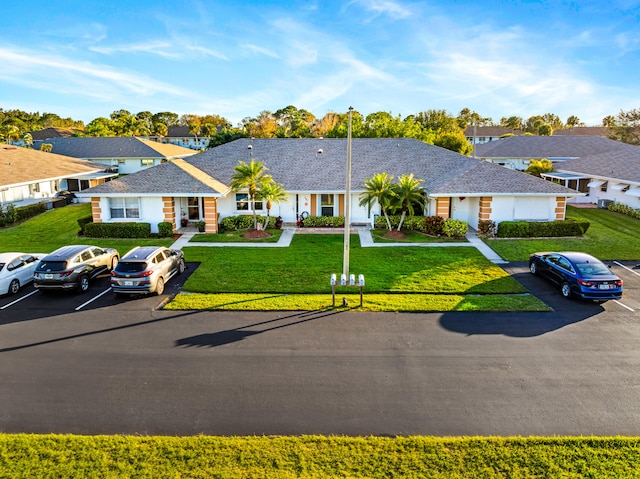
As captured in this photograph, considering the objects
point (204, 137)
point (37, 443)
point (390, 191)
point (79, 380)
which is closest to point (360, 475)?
point (37, 443)

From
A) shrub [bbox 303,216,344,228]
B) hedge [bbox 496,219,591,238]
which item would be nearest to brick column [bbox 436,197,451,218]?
hedge [bbox 496,219,591,238]

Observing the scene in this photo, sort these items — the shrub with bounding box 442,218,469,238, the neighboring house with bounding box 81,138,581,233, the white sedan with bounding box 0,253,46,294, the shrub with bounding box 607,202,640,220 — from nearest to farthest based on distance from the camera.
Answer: the white sedan with bounding box 0,253,46,294 < the shrub with bounding box 442,218,469,238 < the neighboring house with bounding box 81,138,581,233 < the shrub with bounding box 607,202,640,220

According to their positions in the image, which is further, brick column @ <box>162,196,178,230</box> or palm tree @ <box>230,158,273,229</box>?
brick column @ <box>162,196,178,230</box>

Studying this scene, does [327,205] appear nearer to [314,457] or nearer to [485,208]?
[485,208]

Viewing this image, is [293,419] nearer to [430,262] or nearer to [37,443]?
[37,443]

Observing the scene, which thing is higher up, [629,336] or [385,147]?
[385,147]

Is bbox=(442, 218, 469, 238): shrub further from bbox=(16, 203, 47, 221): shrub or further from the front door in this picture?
bbox=(16, 203, 47, 221): shrub
